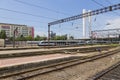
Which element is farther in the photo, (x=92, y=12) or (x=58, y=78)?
(x=92, y=12)

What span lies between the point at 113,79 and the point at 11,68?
678 centimetres

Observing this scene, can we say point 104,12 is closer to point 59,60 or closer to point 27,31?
point 59,60

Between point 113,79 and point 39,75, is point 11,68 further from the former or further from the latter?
point 113,79

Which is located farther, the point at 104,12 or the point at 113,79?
the point at 104,12

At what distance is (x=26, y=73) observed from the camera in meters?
12.3

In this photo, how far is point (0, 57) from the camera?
20328 millimetres

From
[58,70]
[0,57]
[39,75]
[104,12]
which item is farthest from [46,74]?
[104,12]

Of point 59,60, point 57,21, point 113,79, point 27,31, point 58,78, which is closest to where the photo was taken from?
point 113,79

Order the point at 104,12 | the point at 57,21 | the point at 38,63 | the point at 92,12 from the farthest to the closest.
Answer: the point at 57,21
the point at 92,12
the point at 104,12
the point at 38,63

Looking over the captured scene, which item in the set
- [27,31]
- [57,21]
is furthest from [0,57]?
[27,31]

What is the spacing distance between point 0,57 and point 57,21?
31497 mm

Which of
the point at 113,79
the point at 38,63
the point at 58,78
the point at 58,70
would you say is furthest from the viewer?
the point at 38,63

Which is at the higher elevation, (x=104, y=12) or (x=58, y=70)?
(x=104, y=12)

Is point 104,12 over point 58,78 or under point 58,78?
over
